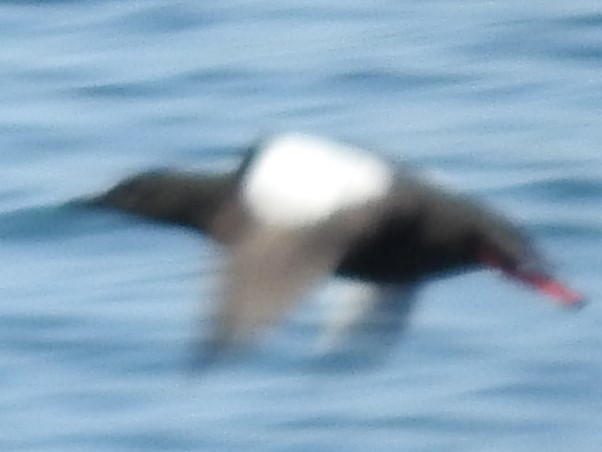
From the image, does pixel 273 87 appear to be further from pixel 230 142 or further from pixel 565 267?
pixel 565 267

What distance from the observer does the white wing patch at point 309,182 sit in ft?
10.3

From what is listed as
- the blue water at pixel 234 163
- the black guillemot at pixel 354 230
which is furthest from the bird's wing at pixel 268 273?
the blue water at pixel 234 163

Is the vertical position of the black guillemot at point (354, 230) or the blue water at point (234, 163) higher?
the black guillemot at point (354, 230)

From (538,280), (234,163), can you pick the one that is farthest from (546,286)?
(234,163)

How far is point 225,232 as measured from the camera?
3.20 metres

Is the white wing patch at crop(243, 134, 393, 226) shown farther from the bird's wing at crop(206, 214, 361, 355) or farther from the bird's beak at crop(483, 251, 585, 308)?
the bird's beak at crop(483, 251, 585, 308)

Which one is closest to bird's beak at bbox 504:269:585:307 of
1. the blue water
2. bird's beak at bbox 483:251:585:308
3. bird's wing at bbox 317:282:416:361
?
bird's beak at bbox 483:251:585:308

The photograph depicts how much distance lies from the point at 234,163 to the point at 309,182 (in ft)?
6.43

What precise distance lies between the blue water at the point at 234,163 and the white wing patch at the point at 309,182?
2.78 ft

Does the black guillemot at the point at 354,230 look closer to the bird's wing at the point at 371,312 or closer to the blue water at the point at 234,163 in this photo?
the bird's wing at the point at 371,312

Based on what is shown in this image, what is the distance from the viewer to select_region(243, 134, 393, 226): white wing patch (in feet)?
10.3

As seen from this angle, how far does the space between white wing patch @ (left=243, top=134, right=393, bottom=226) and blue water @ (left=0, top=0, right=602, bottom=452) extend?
2.78 ft

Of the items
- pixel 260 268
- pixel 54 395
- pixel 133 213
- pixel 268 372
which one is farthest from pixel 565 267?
pixel 260 268

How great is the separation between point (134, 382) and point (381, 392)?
473mm
